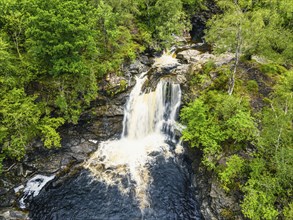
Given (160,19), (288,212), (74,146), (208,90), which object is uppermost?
(160,19)

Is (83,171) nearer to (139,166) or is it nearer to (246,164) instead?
(139,166)

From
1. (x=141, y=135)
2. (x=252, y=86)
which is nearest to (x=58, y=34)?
(x=141, y=135)

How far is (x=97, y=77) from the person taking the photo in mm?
20672

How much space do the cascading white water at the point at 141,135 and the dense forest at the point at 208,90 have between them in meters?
2.87

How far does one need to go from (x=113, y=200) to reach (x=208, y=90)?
12254mm

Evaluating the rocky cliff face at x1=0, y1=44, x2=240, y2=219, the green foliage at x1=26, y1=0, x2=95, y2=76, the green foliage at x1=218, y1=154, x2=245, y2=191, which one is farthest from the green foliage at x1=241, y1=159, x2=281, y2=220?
the green foliage at x1=26, y1=0, x2=95, y2=76

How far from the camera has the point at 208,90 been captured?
755 inches

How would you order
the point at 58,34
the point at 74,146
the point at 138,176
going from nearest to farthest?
the point at 58,34 < the point at 138,176 < the point at 74,146

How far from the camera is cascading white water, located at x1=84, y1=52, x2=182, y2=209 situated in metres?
17.8

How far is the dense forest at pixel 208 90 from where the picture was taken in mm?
12758

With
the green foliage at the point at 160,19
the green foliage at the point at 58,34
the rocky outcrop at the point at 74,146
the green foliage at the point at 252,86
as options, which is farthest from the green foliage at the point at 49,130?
the green foliage at the point at 160,19

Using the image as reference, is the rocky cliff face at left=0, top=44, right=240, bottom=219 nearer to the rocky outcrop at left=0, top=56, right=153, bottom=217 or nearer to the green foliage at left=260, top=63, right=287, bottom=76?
the rocky outcrop at left=0, top=56, right=153, bottom=217

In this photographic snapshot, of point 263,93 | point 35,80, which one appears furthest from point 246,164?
point 35,80

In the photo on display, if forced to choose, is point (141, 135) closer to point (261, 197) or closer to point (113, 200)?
point (113, 200)
